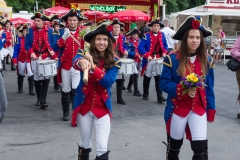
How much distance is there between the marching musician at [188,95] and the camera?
4.60 meters

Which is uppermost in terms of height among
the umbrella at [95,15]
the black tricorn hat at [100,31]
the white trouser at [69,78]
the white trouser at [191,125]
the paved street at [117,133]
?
the umbrella at [95,15]

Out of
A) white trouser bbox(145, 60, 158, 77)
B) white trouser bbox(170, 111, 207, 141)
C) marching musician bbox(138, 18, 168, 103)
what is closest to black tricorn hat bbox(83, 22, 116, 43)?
white trouser bbox(170, 111, 207, 141)

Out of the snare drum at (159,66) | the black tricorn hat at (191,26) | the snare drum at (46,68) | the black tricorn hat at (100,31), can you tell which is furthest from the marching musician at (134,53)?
the black tricorn hat at (191,26)

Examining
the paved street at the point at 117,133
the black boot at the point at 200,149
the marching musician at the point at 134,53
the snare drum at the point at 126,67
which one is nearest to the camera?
the black boot at the point at 200,149

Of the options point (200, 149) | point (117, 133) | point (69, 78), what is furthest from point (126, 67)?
point (200, 149)

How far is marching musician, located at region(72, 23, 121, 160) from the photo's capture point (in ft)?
15.1

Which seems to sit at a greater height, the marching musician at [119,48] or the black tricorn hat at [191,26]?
the black tricorn hat at [191,26]

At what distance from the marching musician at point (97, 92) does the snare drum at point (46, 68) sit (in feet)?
13.1

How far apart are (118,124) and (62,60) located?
1640 millimetres

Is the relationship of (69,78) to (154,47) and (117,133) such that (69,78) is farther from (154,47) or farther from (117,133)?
(154,47)

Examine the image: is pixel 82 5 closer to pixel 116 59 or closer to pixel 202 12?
pixel 202 12

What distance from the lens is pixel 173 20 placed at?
31.5m

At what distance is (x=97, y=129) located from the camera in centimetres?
468

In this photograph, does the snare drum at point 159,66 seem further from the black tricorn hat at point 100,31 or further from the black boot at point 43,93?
the black tricorn hat at point 100,31
